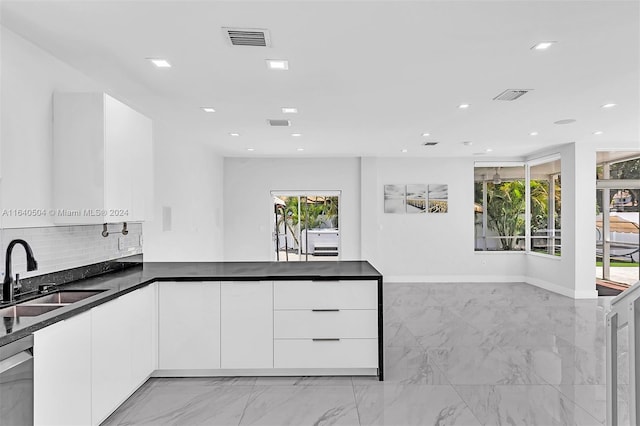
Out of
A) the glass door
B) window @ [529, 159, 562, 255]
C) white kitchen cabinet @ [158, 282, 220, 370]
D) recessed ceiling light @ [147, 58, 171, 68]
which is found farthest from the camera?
the glass door

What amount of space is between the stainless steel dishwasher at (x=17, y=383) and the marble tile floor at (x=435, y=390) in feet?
3.56

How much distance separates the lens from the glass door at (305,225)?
9234mm

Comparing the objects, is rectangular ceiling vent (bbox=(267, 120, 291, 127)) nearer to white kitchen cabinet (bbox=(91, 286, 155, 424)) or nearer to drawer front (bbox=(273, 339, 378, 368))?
white kitchen cabinet (bbox=(91, 286, 155, 424))

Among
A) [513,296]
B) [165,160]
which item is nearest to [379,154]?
[513,296]

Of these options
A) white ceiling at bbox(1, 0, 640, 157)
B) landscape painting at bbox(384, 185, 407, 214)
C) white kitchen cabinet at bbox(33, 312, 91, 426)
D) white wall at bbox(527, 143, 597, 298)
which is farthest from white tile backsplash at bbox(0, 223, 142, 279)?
white wall at bbox(527, 143, 597, 298)

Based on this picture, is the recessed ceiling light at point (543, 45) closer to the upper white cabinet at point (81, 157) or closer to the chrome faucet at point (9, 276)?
the upper white cabinet at point (81, 157)

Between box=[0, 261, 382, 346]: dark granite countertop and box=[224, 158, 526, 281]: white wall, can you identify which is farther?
box=[224, 158, 526, 281]: white wall

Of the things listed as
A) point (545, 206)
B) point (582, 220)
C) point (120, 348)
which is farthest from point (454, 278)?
point (120, 348)

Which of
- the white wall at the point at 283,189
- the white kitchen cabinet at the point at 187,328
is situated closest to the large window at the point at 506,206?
the white wall at the point at 283,189

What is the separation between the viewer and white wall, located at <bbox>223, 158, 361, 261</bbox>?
9125mm

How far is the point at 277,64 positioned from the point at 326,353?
2.33 metres

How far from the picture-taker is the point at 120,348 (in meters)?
3.04

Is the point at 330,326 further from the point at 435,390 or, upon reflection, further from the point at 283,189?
the point at 283,189

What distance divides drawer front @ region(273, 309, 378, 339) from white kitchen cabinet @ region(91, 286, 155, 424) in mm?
1000
